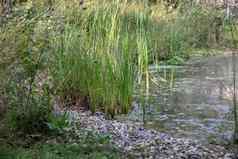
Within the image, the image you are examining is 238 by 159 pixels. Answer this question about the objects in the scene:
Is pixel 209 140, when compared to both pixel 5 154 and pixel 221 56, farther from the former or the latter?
Result: pixel 221 56

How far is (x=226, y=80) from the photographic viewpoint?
9711mm

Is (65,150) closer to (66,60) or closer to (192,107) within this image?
(66,60)

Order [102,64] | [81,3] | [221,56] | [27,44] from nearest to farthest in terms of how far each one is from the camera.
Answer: [27,44]
[102,64]
[81,3]
[221,56]

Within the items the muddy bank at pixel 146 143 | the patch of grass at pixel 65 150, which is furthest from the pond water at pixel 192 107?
the patch of grass at pixel 65 150

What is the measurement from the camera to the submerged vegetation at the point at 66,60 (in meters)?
4.07

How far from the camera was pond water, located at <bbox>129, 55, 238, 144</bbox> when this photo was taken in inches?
223

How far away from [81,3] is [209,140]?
2.62 meters

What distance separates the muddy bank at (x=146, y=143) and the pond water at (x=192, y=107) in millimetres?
384

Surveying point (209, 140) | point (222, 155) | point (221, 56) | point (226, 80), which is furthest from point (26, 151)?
point (221, 56)

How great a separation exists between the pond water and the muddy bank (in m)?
0.38

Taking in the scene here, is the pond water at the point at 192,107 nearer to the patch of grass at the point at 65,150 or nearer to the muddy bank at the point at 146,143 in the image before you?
the muddy bank at the point at 146,143

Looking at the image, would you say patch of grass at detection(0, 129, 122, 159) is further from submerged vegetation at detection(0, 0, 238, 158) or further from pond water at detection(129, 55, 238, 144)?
pond water at detection(129, 55, 238, 144)

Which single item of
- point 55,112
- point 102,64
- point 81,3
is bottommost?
point 55,112

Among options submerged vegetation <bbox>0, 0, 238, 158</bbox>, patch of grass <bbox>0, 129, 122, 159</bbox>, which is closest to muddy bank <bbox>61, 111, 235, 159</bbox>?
patch of grass <bbox>0, 129, 122, 159</bbox>
